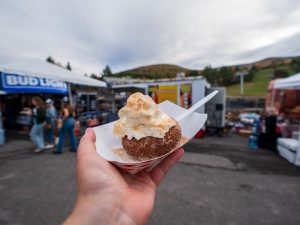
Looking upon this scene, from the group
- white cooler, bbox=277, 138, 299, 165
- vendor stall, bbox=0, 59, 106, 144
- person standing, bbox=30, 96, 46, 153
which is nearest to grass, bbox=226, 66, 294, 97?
white cooler, bbox=277, 138, 299, 165

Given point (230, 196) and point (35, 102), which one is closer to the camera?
point (230, 196)

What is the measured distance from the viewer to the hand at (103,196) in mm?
1081

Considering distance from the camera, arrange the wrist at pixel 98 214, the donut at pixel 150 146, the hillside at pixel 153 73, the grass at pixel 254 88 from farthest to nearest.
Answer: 1. the hillside at pixel 153 73
2. the grass at pixel 254 88
3. the donut at pixel 150 146
4. the wrist at pixel 98 214

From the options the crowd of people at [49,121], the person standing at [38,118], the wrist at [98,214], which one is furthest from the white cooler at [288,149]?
the person standing at [38,118]

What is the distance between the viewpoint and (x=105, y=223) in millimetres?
1067

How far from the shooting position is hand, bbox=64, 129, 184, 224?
1.08m

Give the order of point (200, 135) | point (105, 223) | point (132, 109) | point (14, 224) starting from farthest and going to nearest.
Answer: point (200, 135)
point (14, 224)
point (132, 109)
point (105, 223)

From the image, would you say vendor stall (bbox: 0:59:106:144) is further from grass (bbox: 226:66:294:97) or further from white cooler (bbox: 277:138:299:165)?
grass (bbox: 226:66:294:97)

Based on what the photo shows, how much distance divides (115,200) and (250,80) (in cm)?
5336

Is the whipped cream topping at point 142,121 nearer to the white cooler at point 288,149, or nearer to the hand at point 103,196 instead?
the hand at point 103,196

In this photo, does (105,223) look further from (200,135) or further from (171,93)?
(171,93)

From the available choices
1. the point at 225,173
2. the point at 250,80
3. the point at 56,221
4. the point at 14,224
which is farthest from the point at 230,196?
the point at 250,80

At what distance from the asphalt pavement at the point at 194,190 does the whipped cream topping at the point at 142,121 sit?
171 cm

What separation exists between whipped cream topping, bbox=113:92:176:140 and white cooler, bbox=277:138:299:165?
16.7 feet
